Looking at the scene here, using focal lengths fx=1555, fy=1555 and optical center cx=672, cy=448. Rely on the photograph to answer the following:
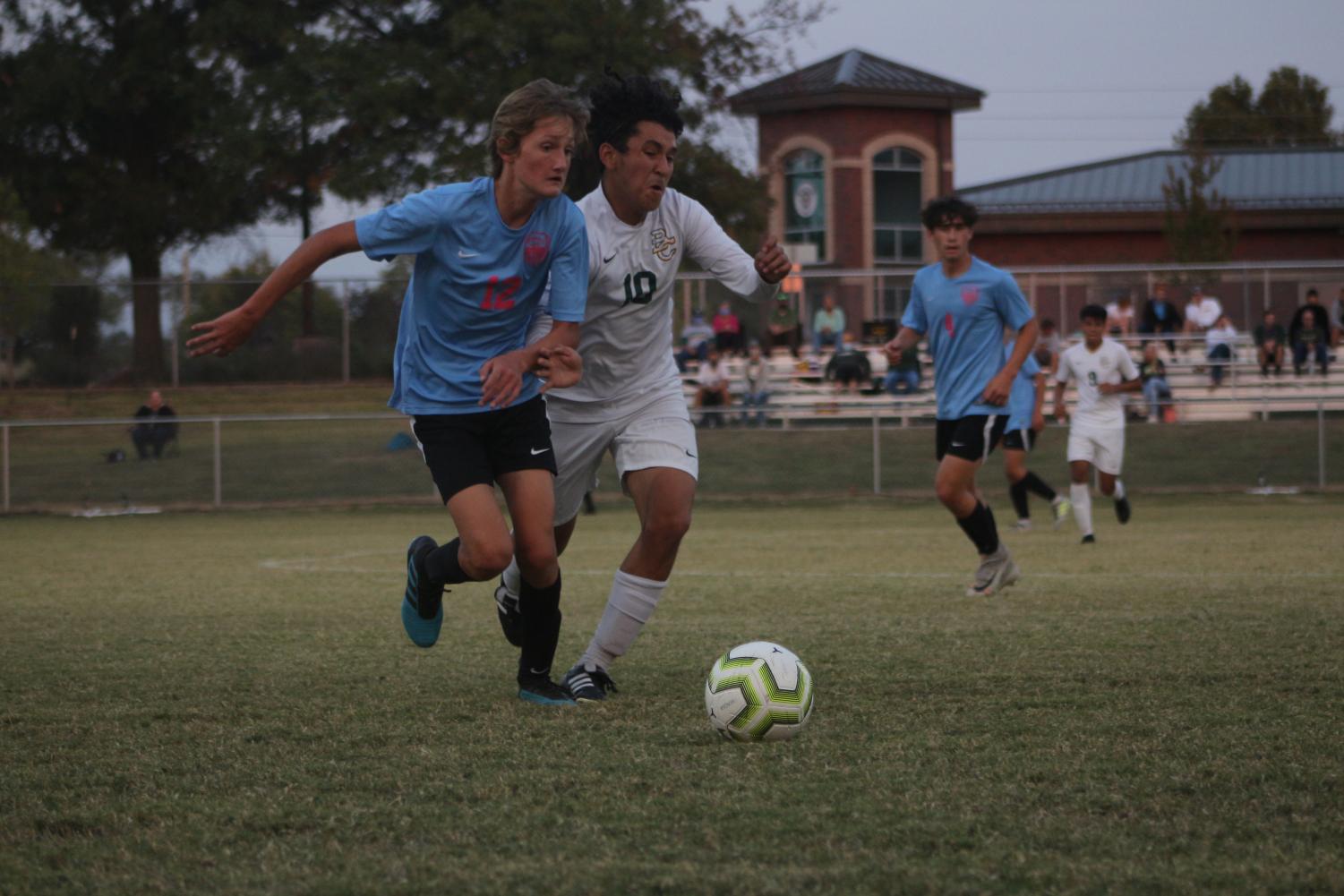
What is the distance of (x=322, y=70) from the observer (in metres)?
27.1

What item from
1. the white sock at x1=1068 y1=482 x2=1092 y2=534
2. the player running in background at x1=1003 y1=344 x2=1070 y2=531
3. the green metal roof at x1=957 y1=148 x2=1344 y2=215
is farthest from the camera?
the green metal roof at x1=957 y1=148 x2=1344 y2=215

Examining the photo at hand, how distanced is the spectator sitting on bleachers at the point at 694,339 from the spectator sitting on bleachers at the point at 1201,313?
684 centimetres

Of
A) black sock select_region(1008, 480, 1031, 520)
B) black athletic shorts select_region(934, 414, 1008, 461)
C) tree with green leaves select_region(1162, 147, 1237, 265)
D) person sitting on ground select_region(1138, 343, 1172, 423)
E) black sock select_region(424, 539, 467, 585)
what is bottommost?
black sock select_region(1008, 480, 1031, 520)

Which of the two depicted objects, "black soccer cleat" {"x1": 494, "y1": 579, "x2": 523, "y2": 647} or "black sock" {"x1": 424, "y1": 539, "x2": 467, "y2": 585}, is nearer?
"black sock" {"x1": 424, "y1": 539, "x2": 467, "y2": 585}

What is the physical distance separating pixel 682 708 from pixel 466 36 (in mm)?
23389

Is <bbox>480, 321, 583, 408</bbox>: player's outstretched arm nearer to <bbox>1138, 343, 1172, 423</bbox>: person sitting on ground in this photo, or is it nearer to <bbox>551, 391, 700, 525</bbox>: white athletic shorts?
<bbox>551, 391, 700, 525</bbox>: white athletic shorts

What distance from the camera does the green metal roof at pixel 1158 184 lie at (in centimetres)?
4294

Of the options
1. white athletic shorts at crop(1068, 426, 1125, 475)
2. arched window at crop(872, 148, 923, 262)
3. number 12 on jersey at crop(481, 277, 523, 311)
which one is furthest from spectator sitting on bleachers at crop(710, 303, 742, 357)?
arched window at crop(872, 148, 923, 262)

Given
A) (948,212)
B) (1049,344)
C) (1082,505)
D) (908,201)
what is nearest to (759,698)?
(948,212)

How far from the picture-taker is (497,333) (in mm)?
5121

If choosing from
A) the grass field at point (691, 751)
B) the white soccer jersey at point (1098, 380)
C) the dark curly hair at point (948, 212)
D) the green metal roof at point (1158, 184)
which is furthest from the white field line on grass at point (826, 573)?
A: the green metal roof at point (1158, 184)

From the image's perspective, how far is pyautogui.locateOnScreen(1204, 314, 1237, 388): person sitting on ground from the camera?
21453 mm

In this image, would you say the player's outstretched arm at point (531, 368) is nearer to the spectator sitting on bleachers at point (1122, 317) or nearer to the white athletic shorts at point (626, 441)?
the white athletic shorts at point (626, 441)

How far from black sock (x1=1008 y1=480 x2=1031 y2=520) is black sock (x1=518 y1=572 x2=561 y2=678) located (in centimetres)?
990
